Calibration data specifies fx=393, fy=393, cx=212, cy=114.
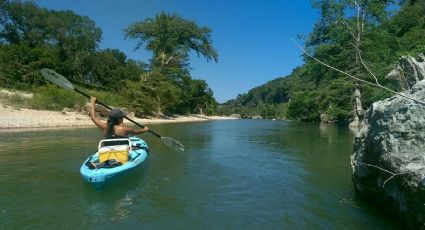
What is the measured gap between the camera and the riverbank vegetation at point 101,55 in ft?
140

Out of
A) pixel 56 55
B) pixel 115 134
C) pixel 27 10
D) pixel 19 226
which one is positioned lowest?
pixel 19 226

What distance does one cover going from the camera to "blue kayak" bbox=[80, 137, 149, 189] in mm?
7855

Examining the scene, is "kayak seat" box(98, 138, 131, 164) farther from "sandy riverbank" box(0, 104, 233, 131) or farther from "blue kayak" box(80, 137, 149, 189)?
"sandy riverbank" box(0, 104, 233, 131)

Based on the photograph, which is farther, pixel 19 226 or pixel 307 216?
pixel 307 216

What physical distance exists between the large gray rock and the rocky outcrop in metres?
1.25

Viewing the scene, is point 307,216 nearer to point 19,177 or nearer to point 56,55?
point 19,177

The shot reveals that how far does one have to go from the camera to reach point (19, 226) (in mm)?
5867

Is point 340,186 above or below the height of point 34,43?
below

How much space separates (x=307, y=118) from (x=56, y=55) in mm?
35175

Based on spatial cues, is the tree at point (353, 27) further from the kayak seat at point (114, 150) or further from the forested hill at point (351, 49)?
the kayak seat at point (114, 150)

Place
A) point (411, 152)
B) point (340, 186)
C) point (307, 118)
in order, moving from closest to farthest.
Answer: point (411, 152) → point (340, 186) → point (307, 118)

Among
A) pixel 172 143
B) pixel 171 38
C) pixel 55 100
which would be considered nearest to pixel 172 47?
pixel 171 38

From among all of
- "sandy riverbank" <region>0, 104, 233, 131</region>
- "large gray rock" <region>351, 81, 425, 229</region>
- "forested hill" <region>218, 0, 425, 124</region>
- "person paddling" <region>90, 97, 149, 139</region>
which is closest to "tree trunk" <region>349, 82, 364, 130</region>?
"forested hill" <region>218, 0, 425, 124</region>

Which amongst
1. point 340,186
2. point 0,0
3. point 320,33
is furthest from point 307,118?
point 340,186
